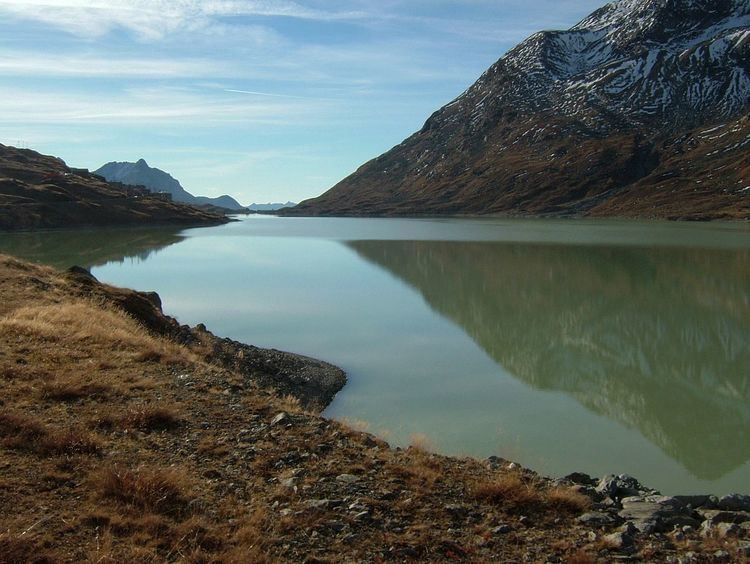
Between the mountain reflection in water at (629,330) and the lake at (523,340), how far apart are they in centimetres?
10

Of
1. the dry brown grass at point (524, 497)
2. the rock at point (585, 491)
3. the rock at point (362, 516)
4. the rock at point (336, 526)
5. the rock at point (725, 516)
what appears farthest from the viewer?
the rock at point (585, 491)

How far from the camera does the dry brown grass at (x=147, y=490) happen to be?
23.9ft

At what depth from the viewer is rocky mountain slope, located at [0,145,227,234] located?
109 meters

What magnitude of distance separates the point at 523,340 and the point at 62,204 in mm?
114263

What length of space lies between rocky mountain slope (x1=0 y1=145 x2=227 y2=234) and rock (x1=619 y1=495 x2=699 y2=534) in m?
112

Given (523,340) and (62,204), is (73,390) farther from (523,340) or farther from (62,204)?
(62,204)

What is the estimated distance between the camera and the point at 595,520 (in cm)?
836

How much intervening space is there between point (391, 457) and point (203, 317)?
25626 millimetres

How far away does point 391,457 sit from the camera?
34.1 ft

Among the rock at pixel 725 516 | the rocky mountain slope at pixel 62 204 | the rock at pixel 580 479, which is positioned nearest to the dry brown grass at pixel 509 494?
the rock at pixel 580 479

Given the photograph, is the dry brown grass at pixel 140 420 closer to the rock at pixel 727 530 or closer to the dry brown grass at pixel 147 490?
the dry brown grass at pixel 147 490

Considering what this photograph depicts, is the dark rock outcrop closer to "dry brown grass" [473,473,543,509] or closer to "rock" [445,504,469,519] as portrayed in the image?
"dry brown grass" [473,473,543,509]

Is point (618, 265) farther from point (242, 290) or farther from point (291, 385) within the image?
point (291, 385)

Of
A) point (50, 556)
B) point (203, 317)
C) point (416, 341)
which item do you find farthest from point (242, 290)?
point (50, 556)
